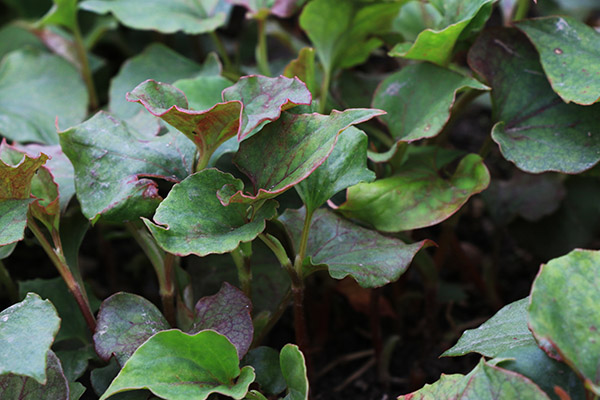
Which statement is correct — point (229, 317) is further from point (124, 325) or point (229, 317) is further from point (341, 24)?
point (341, 24)

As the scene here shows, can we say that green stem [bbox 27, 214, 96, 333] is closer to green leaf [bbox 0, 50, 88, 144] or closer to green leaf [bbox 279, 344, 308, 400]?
green leaf [bbox 279, 344, 308, 400]

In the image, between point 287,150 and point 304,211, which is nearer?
point 287,150

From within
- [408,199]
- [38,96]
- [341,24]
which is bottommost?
[38,96]

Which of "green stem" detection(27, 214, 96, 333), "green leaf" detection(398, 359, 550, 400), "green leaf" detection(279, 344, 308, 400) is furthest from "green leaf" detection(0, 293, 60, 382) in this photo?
"green leaf" detection(398, 359, 550, 400)

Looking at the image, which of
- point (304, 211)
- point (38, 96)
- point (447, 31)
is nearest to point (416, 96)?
point (447, 31)

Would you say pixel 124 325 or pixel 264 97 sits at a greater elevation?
pixel 264 97

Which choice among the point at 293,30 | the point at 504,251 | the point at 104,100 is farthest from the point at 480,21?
the point at 104,100

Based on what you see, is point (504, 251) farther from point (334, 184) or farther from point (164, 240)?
point (164, 240)
